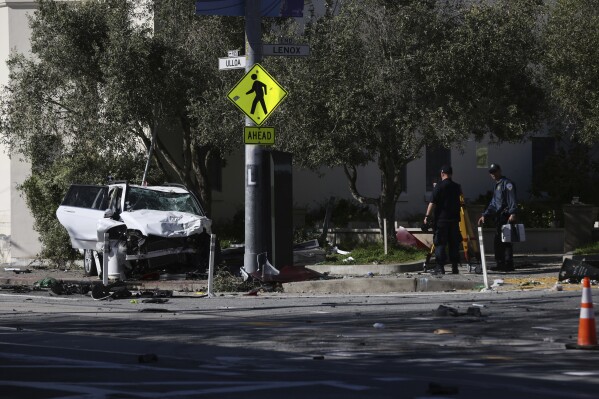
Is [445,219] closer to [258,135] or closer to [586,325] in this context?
[258,135]

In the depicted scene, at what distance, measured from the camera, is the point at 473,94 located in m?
22.4

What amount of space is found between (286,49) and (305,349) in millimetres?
8796

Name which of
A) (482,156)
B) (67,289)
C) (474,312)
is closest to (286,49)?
(67,289)

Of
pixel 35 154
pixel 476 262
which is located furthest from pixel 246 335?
pixel 35 154

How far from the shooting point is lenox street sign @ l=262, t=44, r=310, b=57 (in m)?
18.5

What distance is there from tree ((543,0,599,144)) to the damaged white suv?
8866 millimetres

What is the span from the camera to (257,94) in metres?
18.0

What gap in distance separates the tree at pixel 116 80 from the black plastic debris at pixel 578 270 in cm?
889

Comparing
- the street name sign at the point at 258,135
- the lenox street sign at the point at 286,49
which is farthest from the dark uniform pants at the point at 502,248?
the lenox street sign at the point at 286,49

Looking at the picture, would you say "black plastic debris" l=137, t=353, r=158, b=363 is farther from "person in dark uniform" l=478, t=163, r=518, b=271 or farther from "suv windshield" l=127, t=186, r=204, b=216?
"suv windshield" l=127, t=186, r=204, b=216

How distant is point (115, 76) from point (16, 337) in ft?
39.7

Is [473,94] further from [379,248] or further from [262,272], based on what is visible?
[262,272]

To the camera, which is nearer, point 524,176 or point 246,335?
point 246,335

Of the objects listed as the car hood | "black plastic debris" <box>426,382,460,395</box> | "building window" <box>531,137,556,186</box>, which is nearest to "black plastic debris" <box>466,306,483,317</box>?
"black plastic debris" <box>426,382,460,395</box>
